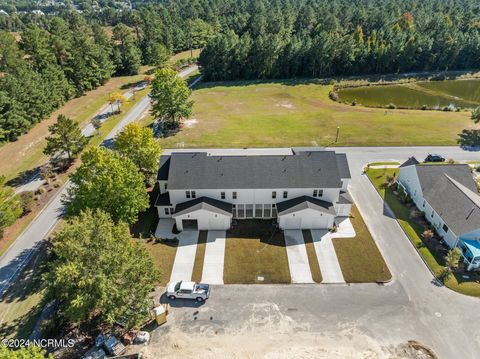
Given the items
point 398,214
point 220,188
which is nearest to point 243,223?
point 220,188

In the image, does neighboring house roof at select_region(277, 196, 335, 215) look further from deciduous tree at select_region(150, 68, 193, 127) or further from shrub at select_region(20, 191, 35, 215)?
deciduous tree at select_region(150, 68, 193, 127)

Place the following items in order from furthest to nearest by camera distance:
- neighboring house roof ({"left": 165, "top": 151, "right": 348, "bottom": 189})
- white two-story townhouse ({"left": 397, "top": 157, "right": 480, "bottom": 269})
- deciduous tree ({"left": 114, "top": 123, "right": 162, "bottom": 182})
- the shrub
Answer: deciduous tree ({"left": 114, "top": 123, "right": 162, "bottom": 182}) < the shrub < neighboring house roof ({"left": 165, "top": 151, "right": 348, "bottom": 189}) < white two-story townhouse ({"left": 397, "top": 157, "right": 480, "bottom": 269})

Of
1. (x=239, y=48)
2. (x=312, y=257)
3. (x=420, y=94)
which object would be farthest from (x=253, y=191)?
(x=420, y=94)

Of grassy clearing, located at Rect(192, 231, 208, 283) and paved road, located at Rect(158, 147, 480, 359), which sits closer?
paved road, located at Rect(158, 147, 480, 359)

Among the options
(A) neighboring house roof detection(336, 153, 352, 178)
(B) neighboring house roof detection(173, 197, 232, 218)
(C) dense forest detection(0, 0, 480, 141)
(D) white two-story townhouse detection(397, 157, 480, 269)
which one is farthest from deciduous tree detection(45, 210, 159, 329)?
(C) dense forest detection(0, 0, 480, 141)

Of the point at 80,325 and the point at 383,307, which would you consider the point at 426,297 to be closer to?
the point at 383,307

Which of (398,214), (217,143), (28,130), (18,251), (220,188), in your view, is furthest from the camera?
(28,130)

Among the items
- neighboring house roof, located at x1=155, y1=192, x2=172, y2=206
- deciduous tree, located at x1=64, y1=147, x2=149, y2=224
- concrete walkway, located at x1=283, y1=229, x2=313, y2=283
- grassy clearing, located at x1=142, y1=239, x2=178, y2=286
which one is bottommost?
concrete walkway, located at x1=283, y1=229, x2=313, y2=283
